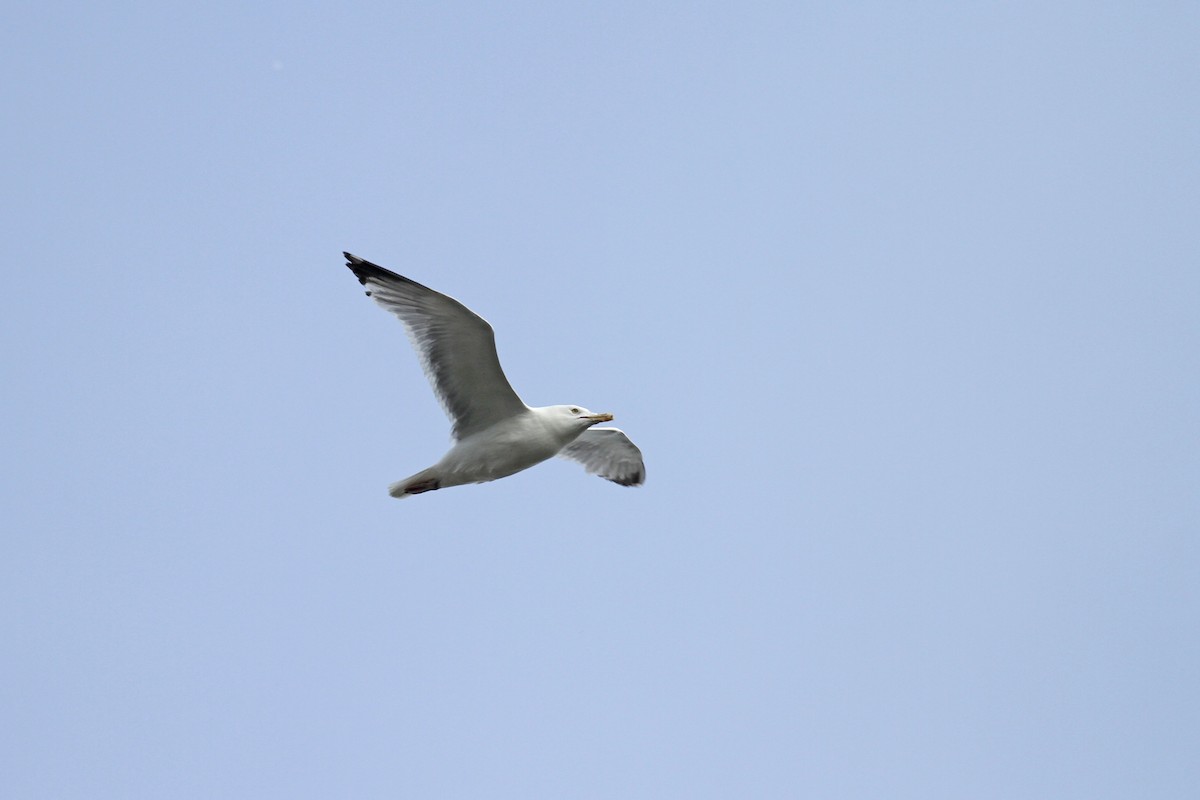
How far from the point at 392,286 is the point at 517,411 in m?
1.68

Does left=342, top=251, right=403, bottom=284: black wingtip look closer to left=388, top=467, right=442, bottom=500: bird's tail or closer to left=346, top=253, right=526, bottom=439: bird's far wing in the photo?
left=346, top=253, right=526, bottom=439: bird's far wing

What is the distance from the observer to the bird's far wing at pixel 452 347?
42.4 feet

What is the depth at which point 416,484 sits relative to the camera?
1327 cm

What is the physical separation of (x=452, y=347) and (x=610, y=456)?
3.76 m

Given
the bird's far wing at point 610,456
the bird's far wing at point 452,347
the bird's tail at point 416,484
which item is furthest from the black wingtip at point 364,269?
the bird's far wing at point 610,456

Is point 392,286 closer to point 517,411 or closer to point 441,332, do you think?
point 441,332

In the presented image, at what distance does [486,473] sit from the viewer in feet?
43.7

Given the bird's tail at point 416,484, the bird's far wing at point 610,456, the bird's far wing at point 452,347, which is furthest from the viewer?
the bird's far wing at point 610,456

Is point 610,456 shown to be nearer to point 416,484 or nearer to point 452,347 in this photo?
point 416,484

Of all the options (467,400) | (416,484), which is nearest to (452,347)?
(467,400)

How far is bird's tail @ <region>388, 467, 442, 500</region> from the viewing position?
1323cm

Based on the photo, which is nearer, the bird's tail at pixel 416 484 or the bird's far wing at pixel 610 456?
the bird's tail at pixel 416 484

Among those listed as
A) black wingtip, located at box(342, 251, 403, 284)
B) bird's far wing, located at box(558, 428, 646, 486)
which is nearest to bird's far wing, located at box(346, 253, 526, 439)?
black wingtip, located at box(342, 251, 403, 284)

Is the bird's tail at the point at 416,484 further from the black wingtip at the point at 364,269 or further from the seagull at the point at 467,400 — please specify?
the black wingtip at the point at 364,269
